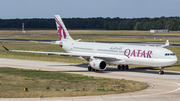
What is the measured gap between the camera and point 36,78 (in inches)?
1470

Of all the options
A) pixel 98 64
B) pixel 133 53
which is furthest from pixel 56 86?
pixel 133 53

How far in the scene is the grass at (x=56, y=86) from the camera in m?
26.8

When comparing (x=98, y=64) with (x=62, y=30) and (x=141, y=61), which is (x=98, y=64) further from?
(x=62, y=30)

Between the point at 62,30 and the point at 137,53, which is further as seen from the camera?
the point at 62,30

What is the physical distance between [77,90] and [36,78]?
10.2 m

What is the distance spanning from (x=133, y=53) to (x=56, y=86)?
1568 cm

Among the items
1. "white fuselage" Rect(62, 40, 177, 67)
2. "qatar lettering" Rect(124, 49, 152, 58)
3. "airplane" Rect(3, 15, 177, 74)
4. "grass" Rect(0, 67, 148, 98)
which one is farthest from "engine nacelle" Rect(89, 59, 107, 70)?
"grass" Rect(0, 67, 148, 98)

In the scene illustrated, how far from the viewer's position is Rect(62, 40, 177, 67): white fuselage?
40.4 meters

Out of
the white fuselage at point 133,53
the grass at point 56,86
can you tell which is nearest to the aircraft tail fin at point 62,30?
the white fuselage at point 133,53

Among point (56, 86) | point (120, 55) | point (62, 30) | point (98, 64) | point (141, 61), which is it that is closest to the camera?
point (56, 86)

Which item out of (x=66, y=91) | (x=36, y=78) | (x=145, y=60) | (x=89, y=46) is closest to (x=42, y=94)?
(x=66, y=91)

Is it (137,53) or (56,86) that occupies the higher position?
(137,53)

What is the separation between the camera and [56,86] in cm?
3156

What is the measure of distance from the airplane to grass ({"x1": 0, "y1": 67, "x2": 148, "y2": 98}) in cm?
741
